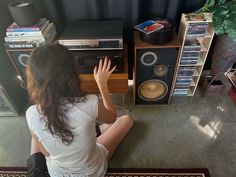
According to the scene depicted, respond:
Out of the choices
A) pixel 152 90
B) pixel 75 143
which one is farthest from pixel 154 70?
pixel 75 143

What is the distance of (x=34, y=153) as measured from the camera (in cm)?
108

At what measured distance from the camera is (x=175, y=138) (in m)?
1.38

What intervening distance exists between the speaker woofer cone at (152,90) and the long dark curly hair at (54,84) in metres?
0.82

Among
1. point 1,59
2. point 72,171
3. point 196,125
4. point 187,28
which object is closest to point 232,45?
point 187,28

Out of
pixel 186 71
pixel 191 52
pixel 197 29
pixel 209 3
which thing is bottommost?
pixel 186 71

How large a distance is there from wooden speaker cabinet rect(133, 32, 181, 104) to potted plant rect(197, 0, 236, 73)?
0.26 m

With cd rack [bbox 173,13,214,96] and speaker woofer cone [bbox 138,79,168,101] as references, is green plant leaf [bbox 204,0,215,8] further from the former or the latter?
speaker woofer cone [bbox 138,79,168,101]

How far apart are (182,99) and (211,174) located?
64cm

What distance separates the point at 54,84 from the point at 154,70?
33.4 inches

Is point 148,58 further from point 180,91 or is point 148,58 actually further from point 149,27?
point 180,91

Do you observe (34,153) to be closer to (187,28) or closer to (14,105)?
(14,105)

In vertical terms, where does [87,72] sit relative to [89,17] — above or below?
below

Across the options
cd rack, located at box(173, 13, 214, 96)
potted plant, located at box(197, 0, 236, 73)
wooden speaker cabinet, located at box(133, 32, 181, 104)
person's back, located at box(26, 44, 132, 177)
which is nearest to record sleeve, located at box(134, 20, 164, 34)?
wooden speaker cabinet, located at box(133, 32, 181, 104)

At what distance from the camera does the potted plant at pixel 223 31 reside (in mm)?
1130
